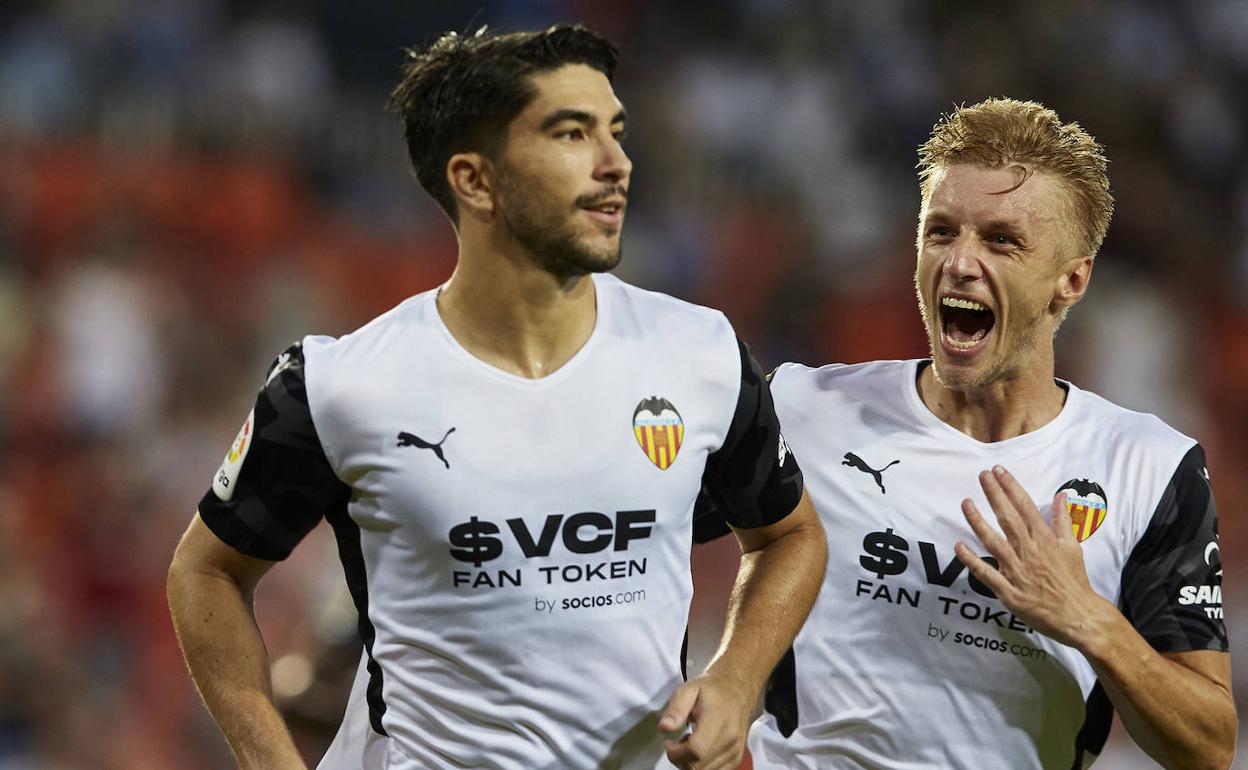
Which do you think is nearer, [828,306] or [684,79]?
[828,306]

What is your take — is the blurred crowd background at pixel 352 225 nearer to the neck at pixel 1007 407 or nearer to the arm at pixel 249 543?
the neck at pixel 1007 407

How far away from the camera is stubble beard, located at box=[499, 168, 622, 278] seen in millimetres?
3318

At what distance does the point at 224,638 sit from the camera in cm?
338

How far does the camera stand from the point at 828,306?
955cm

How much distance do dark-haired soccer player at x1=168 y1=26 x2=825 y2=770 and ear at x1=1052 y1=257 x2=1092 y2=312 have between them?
0.85 m

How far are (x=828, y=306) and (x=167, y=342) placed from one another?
3651 millimetres

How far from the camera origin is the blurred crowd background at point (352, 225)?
26.6 feet

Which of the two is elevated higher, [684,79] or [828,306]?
[684,79]

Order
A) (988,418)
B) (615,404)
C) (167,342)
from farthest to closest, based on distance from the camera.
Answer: (167,342)
(988,418)
(615,404)

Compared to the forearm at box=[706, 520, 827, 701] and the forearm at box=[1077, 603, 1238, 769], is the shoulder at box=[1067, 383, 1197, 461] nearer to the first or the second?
the forearm at box=[1077, 603, 1238, 769]

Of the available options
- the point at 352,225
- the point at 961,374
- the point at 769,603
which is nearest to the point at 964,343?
the point at 961,374

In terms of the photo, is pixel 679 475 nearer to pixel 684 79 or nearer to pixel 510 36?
pixel 510 36

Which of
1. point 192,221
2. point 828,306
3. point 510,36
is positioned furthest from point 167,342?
point 510,36

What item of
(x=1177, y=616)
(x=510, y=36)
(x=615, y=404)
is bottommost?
(x=1177, y=616)
